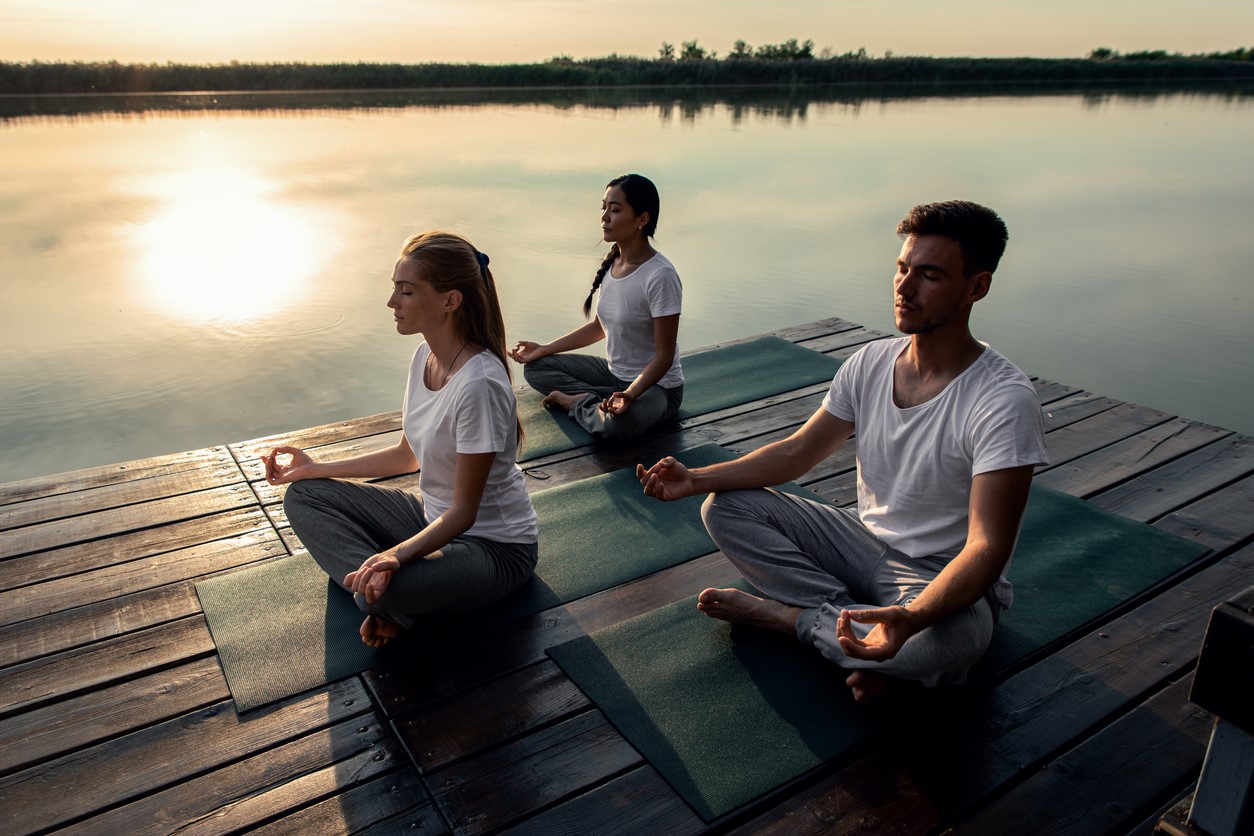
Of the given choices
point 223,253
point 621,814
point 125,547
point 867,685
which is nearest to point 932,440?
point 867,685

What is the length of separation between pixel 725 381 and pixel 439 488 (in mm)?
2112

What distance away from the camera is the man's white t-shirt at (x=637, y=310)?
3334 millimetres

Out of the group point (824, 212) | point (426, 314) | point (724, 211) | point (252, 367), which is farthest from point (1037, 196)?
point (426, 314)

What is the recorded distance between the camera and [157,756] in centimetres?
178

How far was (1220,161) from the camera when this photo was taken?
1154cm

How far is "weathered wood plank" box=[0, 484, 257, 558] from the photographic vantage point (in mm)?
2607

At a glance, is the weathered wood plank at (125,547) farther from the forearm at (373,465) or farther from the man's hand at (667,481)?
the man's hand at (667,481)

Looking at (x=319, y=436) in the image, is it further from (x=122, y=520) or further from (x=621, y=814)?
(x=621, y=814)

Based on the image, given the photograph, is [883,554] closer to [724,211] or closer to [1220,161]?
[724,211]

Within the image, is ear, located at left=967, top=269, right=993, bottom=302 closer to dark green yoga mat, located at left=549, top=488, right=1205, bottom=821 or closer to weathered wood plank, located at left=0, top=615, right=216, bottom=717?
dark green yoga mat, located at left=549, top=488, right=1205, bottom=821

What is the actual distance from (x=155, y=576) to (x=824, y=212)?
7629 mm

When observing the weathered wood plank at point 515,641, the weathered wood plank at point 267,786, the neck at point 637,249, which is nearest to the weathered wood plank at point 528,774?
the weathered wood plank at point 267,786

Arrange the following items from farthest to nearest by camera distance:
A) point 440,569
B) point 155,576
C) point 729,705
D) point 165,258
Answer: point 165,258 → point 155,576 → point 440,569 → point 729,705

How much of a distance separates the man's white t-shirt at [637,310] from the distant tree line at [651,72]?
15927 millimetres
